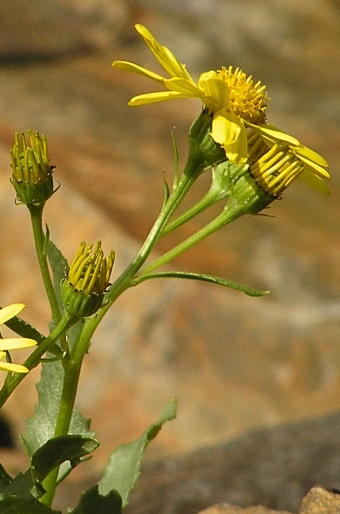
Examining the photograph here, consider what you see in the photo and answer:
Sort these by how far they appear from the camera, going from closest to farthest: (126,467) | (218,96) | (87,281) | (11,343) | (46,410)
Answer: (11,343)
(87,281)
(218,96)
(46,410)
(126,467)

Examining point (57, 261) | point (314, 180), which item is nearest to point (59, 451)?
point (57, 261)

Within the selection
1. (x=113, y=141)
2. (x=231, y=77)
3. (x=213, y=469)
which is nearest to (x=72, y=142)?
(x=113, y=141)

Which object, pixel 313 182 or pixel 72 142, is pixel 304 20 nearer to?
pixel 72 142

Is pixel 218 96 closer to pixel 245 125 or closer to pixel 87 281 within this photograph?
pixel 245 125

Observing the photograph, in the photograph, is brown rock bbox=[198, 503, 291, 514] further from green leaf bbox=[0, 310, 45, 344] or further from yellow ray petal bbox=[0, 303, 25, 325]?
yellow ray petal bbox=[0, 303, 25, 325]

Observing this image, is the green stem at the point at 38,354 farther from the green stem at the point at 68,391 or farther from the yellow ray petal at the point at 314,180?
the yellow ray petal at the point at 314,180

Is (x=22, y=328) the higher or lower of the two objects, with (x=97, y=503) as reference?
higher
